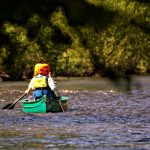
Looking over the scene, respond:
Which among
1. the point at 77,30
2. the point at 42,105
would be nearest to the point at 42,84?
the point at 42,105

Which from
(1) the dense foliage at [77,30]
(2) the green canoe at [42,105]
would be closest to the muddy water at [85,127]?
(2) the green canoe at [42,105]

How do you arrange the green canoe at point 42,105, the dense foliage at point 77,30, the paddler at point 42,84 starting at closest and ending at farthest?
1. the dense foliage at point 77,30
2. the paddler at point 42,84
3. the green canoe at point 42,105

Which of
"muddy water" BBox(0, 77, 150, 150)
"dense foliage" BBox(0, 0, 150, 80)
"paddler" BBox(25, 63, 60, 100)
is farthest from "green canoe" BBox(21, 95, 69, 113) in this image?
"dense foliage" BBox(0, 0, 150, 80)

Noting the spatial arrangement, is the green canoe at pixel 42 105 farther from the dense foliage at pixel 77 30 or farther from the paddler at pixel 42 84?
the dense foliage at pixel 77 30

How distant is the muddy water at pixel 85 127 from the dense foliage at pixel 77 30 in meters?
6.49

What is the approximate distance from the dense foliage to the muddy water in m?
6.49

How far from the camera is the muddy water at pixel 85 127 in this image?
49.1 ft

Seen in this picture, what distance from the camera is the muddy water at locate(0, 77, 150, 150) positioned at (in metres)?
15.0

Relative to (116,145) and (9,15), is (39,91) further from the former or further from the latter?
(9,15)

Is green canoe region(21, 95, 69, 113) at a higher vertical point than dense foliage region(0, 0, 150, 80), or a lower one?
lower

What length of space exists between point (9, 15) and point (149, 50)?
710mm

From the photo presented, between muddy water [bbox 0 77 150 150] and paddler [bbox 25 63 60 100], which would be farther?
paddler [bbox 25 63 60 100]

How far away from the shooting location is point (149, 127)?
18.3 meters

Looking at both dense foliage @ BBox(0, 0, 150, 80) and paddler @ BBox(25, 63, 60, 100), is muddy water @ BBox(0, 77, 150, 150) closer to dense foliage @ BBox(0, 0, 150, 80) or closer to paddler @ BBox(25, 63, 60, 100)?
paddler @ BBox(25, 63, 60, 100)
